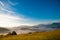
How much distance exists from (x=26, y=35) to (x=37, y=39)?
1469mm

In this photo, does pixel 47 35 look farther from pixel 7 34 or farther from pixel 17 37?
pixel 7 34

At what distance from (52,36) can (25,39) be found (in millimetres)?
2183

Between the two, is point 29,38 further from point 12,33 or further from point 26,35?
point 12,33

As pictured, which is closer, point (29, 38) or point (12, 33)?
point (29, 38)

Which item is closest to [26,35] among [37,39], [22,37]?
[22,37]

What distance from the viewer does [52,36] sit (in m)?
13.5

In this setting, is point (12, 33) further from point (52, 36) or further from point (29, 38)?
point (52, 36)

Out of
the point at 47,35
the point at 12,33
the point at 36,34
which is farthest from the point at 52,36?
the point at 12,33

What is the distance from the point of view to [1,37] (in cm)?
1442

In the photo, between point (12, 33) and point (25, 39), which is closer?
point (25, 39)

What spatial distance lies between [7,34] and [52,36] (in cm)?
388

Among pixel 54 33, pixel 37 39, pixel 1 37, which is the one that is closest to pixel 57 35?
pixel 54 33

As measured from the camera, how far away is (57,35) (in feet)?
45.0

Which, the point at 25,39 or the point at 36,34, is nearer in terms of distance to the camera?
the point at 25,39
